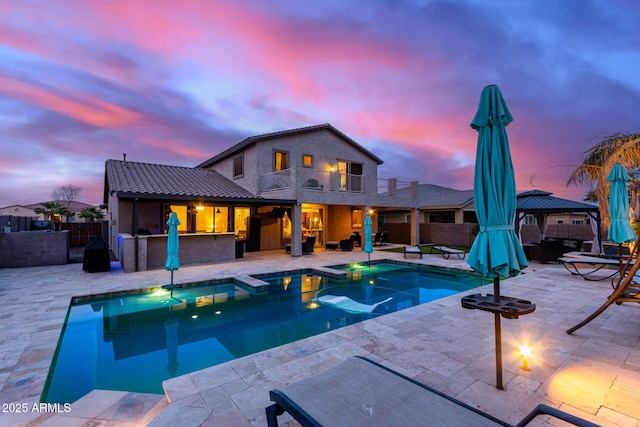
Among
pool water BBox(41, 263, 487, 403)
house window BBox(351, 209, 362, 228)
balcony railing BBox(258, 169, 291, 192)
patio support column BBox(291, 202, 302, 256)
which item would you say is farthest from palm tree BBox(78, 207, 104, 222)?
pool water BBox(41, 263, 487, 403)

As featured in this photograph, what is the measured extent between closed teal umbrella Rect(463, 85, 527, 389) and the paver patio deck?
→ 631 mm

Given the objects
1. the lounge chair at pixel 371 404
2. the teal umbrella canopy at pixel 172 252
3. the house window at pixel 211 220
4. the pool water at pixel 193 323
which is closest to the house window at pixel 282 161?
the house window at pixel 211 220

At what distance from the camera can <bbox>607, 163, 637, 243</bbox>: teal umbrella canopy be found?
6.99m

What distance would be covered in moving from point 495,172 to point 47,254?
54.1 feet

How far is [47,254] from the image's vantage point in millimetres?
12164

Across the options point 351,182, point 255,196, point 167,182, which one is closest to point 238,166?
point 255,196

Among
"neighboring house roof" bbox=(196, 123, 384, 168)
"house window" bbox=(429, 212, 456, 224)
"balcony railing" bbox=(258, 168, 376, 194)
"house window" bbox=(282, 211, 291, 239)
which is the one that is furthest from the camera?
"house window" bbox=(429, 212, 456, 224)

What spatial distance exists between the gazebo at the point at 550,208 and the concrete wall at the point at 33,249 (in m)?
21.8

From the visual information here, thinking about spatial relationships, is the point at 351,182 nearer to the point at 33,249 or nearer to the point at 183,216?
the point at 183,216

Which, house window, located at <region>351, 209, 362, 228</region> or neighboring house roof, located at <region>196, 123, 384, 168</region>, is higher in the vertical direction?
neighboring house roof, located at <region>196, 123, 384, 168</region>

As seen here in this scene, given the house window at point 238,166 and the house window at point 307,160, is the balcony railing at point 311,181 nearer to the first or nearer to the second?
the house window at point 307,160

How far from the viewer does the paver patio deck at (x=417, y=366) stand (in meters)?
2.86

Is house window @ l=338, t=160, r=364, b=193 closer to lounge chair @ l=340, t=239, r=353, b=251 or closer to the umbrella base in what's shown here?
lounge chair @ l=340, t=239, r=353, b=251

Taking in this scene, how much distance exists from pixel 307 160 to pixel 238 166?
4572mm
